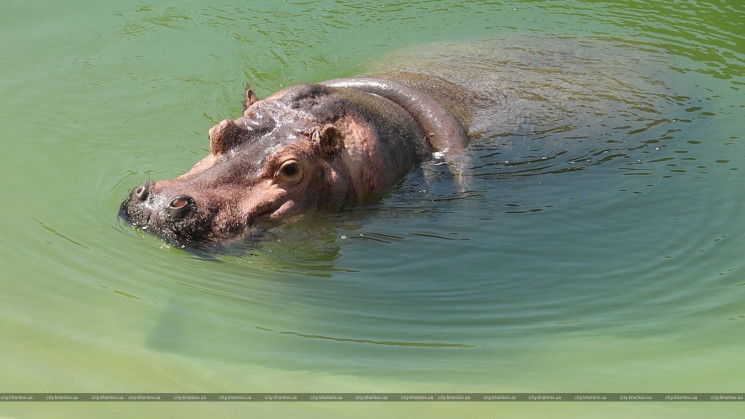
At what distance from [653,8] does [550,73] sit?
3625 mm

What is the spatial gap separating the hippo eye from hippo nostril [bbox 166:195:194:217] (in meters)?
0.74

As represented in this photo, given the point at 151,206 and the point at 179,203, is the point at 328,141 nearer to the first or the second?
the point at 179,203

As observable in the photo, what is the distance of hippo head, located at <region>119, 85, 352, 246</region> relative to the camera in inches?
251

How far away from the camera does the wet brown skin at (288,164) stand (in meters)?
6.44

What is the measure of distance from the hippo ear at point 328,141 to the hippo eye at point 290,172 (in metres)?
0.28

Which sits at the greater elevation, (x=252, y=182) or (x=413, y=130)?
(x=413, y=130)

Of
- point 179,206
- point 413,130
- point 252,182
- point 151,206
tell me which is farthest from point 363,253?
point 151,206

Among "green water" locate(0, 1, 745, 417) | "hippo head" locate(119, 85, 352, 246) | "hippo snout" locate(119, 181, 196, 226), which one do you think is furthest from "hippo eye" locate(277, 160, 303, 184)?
"hippo snout" locate(119, 181, 196, 226)

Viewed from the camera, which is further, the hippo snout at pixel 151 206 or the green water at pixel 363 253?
the hippo snout at pixel 151 206

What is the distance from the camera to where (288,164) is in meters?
6.64

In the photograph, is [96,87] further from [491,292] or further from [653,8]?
[653,8]

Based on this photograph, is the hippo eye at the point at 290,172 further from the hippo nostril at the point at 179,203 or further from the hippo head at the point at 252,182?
the hippo nostril at the point at 179,203

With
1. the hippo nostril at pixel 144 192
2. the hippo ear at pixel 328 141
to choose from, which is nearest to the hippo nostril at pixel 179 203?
the hippo nostril at pixel 144 192

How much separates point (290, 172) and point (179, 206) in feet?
2.92
